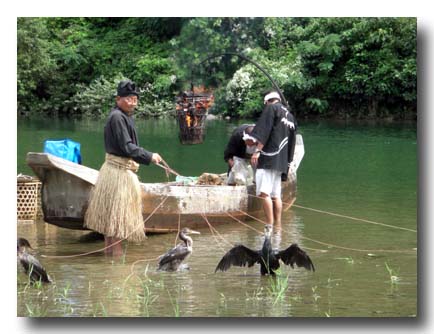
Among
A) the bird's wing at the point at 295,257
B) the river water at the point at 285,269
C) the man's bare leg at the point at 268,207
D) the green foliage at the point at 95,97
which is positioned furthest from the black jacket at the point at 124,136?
the green foliage at the point at 95,97

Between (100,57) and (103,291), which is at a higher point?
(100,57)

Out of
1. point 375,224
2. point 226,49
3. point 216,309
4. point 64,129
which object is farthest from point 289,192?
point 64,129

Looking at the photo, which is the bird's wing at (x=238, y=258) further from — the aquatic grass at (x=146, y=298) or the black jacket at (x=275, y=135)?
the black jacket at (x=275, y=135)

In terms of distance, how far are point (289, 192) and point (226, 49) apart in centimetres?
697

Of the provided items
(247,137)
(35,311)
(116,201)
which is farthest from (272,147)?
(35,311)

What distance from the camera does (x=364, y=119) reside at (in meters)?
21.9

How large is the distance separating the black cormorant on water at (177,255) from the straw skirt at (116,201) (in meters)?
0.56

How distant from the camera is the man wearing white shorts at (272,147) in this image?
8.62 metres

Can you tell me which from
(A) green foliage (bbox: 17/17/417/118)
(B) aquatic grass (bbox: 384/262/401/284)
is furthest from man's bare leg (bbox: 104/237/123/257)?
(A) green foliage (bbox: 17/17/417/118)

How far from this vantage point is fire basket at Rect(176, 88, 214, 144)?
967 centimetres

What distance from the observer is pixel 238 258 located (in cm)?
718
